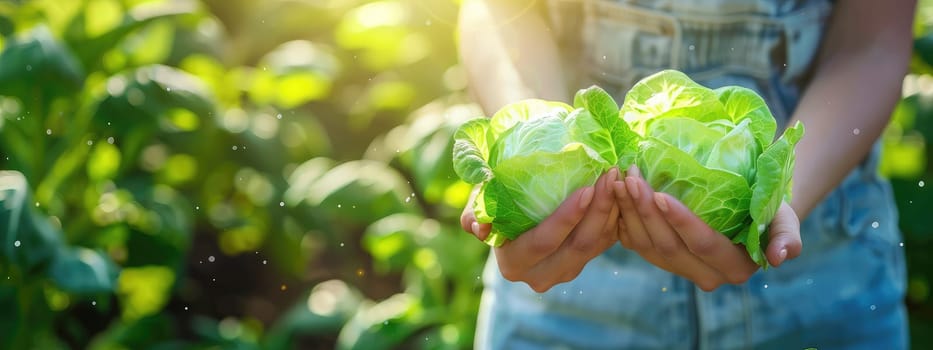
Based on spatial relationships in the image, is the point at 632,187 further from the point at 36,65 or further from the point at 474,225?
the point at 36,65

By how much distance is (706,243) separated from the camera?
139 cm

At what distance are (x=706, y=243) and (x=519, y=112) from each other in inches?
12.6

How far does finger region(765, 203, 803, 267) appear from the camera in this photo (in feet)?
4.37

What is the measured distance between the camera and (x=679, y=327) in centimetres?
170

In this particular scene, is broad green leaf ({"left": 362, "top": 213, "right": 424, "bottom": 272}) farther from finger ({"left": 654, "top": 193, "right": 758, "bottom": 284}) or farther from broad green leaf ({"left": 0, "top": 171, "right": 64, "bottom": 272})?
finger ({"left": 654, "top": 193, "right": 758, "bottom": 284})

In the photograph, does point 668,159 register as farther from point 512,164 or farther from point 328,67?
point 328,67

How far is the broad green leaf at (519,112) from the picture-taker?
1.50 m

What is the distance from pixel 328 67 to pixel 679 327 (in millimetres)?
2005

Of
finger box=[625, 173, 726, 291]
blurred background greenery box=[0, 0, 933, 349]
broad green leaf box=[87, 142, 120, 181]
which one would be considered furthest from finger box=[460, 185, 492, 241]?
broad green leaf box=[87, 142, 120, 181]

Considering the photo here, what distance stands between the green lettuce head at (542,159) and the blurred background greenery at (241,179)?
4.00ft

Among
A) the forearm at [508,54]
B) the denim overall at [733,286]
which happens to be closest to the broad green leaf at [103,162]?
the forearm at [508,54]

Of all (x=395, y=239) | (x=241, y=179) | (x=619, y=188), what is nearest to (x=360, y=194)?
(x=395, y=239)

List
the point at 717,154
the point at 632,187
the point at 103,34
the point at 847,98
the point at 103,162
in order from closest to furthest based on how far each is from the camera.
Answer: the point at 632,187, the point at 717,154, the point at 847,98, the point at 103,34, the point at 103,162

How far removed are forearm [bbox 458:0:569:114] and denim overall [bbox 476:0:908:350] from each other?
0.28 ft
